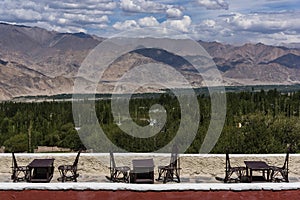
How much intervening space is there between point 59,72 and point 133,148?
531 ft

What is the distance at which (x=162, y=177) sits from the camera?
30.4ft

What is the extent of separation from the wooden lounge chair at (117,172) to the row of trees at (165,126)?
469cm

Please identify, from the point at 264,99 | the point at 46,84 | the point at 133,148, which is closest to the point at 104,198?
the point at 133,148

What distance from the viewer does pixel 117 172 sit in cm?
946

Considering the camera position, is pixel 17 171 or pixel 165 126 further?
pixel 165 126

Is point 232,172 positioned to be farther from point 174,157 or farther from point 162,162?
point 162,162

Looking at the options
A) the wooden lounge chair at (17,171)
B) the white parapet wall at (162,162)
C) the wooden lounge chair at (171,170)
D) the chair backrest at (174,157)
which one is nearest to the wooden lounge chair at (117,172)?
the white parapet wall at (162,162)

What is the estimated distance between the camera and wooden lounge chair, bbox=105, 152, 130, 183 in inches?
348

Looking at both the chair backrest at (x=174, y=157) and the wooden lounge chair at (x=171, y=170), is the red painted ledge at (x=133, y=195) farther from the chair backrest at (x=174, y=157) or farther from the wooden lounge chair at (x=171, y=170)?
the chair backrest at (x=174, y=157)

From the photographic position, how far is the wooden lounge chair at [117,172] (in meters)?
8.84

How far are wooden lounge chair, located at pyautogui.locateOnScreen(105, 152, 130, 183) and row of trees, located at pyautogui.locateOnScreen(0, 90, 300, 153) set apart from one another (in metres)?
4.69

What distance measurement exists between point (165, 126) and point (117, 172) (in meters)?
13.3

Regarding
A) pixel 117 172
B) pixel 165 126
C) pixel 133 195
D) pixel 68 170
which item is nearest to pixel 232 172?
pixel 117 172

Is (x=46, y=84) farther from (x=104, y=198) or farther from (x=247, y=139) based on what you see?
(x=104, y=198)
